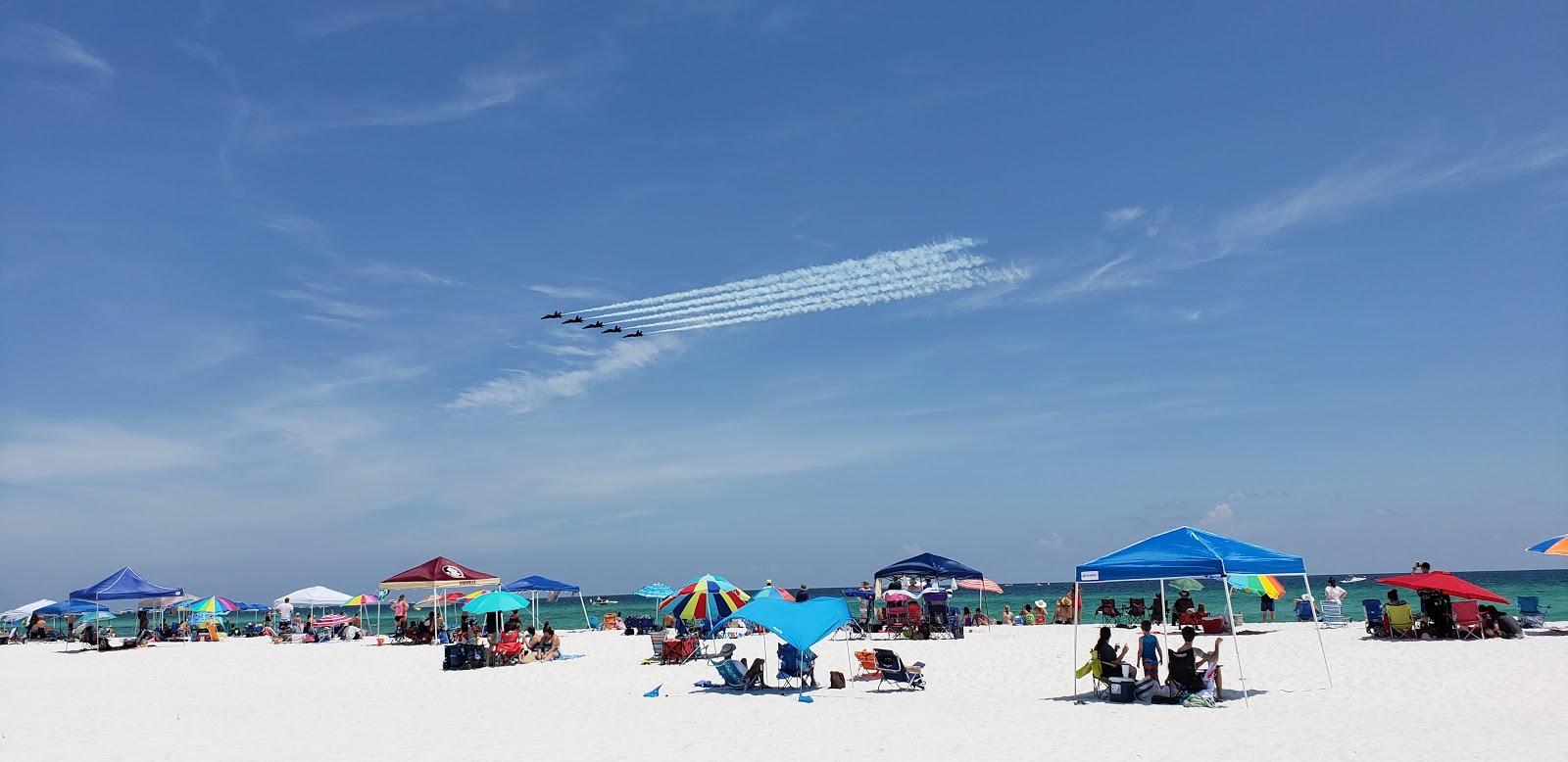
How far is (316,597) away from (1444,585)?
31397mm

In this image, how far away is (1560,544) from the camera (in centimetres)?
1842

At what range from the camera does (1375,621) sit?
19172mm

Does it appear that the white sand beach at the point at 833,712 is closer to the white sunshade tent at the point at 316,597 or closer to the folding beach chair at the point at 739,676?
the folding beach chair at the point at 739,676

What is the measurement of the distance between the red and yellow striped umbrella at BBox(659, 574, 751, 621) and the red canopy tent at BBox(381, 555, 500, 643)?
8629mm

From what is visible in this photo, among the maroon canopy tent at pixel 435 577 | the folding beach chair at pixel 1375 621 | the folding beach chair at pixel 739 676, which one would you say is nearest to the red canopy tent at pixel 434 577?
the maroon canopy tent at pixel 435 577

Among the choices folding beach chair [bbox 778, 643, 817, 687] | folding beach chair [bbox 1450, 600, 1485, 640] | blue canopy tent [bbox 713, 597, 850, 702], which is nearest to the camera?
blue canopy tent [bbox 713, 597, 850, 702]

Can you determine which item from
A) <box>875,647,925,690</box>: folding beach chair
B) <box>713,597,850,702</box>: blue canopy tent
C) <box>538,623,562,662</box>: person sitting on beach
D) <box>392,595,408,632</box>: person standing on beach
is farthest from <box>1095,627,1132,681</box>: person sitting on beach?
<box>392,595,408,632</box>: person standing on beach

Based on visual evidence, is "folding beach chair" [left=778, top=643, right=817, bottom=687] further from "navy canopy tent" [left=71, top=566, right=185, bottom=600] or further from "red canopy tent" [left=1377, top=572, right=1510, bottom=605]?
"navy canopy tent" [left=71, top=566, right=185, bottom=600]

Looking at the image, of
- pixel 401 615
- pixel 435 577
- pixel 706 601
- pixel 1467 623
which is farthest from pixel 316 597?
pixel 1467 623

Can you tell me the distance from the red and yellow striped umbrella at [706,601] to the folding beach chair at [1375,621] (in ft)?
40.6

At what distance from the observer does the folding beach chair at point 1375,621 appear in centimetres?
1855

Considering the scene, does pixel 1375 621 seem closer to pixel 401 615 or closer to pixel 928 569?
pixel 928 569

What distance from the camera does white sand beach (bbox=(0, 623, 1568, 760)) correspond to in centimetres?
925

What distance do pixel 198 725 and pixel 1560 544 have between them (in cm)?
2324
